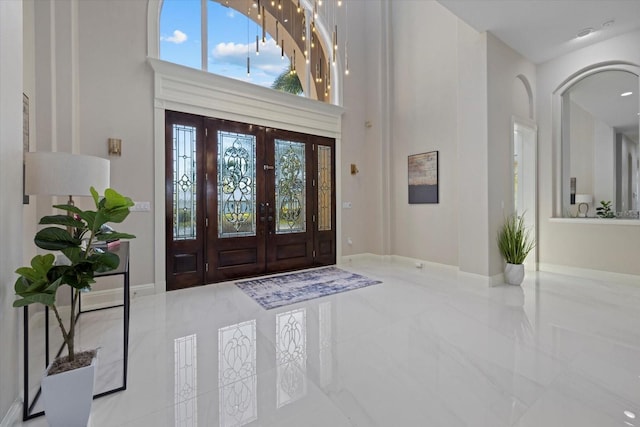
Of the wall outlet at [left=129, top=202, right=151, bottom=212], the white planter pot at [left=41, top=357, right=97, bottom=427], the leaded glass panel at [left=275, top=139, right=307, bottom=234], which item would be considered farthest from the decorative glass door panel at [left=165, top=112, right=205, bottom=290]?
the white planter pot at [left=41, top=357, right=97, bottom=427]

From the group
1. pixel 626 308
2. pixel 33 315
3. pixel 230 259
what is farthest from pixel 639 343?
pixel 33 315

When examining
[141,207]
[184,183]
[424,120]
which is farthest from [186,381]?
[424,120]

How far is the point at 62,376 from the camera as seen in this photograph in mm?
1456

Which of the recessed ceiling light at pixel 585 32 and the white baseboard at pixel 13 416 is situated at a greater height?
the recessed ceiling light at pixel 585 32

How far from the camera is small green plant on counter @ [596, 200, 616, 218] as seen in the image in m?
4.43

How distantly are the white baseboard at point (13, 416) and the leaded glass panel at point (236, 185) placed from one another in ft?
9.35

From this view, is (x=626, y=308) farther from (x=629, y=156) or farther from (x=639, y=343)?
(x=629, y=156)

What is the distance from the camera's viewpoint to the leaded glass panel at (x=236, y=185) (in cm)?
437

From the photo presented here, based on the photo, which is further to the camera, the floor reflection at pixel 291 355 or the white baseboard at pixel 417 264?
the white baseboard at pixel 417 264

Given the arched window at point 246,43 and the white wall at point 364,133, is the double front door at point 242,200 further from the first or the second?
the arched window at point 246,43

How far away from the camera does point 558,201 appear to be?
487cm

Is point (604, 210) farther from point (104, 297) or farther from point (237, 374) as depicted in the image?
point (104, 297)

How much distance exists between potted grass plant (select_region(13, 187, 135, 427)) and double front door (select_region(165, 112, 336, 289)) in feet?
8.20

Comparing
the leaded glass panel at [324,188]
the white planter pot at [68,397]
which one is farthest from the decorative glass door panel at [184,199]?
the white planter pot at [68,397]
